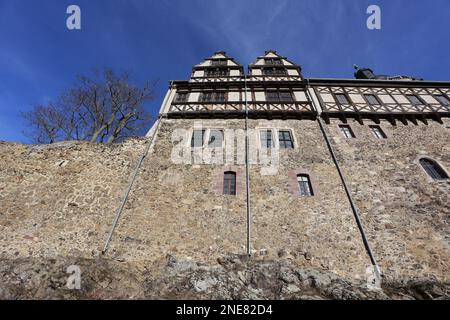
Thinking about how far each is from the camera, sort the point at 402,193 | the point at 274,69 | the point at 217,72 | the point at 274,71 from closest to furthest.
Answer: the point at 402,193 < the point at 217,72 < the point at 274,71 < the point at 274,69

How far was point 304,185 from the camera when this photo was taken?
8.95 meters

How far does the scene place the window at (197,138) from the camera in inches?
418

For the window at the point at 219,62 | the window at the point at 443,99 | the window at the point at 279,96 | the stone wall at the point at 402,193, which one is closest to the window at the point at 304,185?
the stone wall at the point at 402,193

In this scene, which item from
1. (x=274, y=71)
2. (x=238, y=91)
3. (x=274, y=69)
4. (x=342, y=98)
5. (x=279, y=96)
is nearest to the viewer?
(x=279, y=96)

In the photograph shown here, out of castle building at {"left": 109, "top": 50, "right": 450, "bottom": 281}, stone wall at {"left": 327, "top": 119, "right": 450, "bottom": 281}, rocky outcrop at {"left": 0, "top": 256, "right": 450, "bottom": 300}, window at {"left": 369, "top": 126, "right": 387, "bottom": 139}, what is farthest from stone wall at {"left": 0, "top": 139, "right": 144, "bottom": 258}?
window at {"left": 369, "top": 126, "right": 387, "bottom": 139}

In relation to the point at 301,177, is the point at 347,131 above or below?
above

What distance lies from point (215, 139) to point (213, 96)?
3.85m

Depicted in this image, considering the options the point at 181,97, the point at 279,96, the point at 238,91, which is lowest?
the point at 181,97

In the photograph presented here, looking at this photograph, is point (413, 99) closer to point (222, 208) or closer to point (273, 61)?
point (273, 61)

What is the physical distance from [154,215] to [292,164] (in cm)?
606

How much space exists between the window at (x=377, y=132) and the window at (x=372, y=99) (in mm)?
2364

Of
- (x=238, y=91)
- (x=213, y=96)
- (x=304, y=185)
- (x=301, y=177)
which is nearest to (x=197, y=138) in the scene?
(x=213, y=96)

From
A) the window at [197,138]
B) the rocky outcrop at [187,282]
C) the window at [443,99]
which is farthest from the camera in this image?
the window at [443,99]

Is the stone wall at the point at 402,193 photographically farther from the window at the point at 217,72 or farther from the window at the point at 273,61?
the window at the point at 217,72
